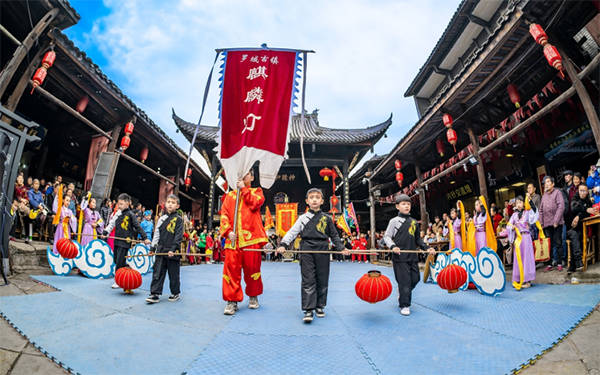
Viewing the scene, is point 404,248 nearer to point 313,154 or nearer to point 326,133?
point 313,154

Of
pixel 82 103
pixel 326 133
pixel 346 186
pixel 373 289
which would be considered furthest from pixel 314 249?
pixel 326 133

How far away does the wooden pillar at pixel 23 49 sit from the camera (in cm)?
604

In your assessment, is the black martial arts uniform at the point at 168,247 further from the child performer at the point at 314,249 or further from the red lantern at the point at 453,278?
the red lantern at the point at 453,278

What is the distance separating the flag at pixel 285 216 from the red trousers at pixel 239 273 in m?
12.5

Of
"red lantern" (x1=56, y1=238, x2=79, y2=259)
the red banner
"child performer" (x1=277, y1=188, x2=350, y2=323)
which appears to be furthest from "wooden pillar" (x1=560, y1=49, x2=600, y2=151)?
the red banner

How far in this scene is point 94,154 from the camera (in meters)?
9.53

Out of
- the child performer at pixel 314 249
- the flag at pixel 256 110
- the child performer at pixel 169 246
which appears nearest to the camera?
the child performer at pixel 314 249

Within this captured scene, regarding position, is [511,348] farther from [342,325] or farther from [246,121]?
[246,121]

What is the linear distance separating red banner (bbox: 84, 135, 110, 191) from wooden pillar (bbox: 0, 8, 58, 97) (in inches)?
134

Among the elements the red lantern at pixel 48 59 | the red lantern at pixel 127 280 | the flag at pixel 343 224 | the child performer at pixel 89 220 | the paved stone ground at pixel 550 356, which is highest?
the red lantern at pixel 48 59

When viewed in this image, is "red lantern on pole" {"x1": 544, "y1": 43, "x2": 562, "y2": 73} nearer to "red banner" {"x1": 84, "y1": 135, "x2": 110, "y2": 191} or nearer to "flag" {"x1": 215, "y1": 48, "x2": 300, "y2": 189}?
"flag" {"x1": 215, "y1": 48, "x2": 300, "y2": 189}

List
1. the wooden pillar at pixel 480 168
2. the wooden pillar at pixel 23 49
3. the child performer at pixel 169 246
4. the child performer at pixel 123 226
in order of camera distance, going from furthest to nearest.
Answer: the wooden pillar at pixel 480 168, the wooden pillar at pixel 23 49, the child performer at pixel 123 226, the child performer at pixel 169 246

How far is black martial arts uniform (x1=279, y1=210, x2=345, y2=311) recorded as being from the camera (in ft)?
10.6

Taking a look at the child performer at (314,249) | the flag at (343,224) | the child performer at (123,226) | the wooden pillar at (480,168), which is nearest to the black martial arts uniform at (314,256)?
the child performer at (314,249)
